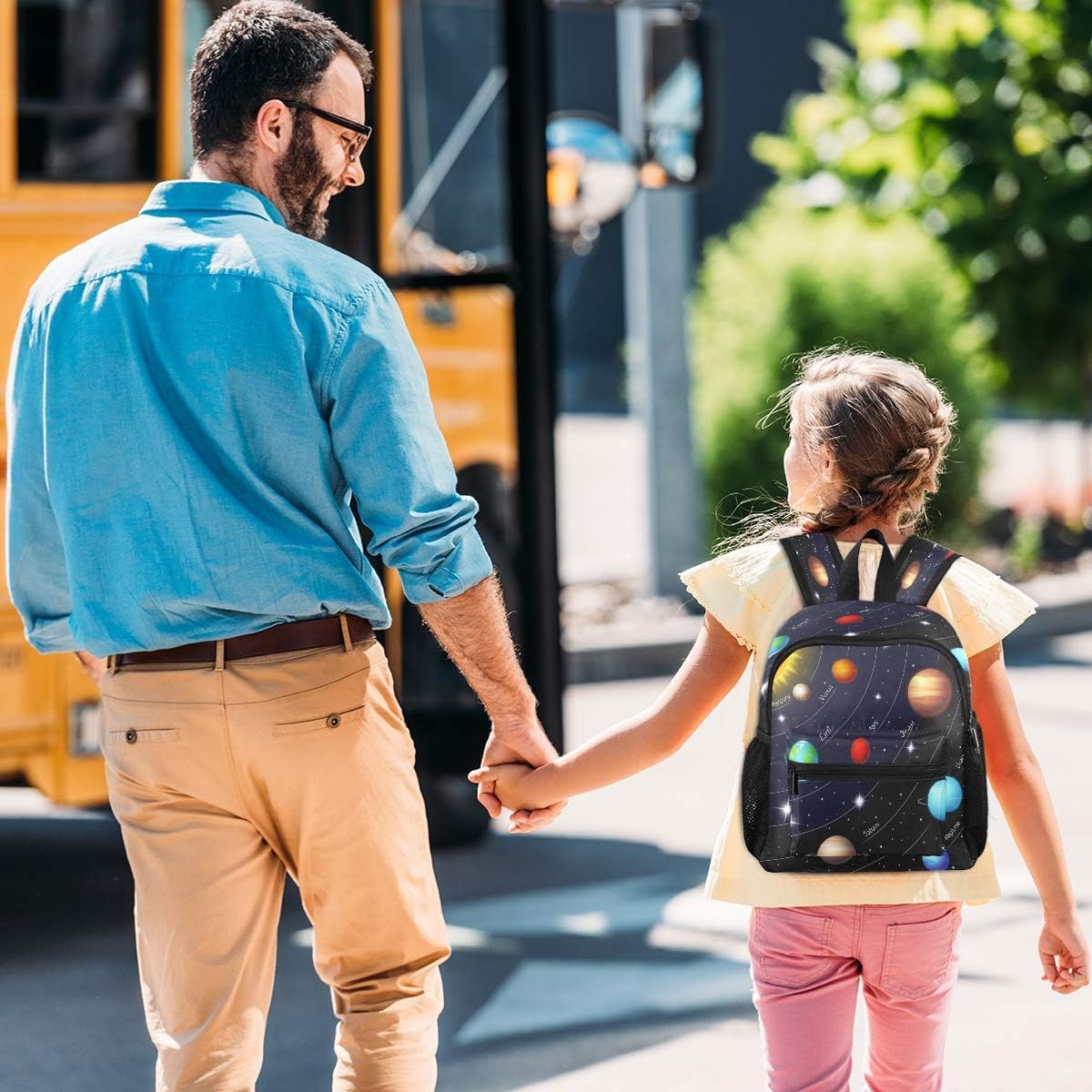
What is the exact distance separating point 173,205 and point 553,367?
276cm

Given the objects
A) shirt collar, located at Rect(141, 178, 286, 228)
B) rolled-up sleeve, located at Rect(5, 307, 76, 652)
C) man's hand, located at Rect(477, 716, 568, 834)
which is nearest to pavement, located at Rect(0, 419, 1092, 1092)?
man's hand, located at Rect(477, 716, 568, 834)

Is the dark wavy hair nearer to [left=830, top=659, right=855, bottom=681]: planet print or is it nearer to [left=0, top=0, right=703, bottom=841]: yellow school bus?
[left=830, top=659, right=855, bottom=681]: planet print

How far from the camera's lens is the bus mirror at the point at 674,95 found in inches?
250

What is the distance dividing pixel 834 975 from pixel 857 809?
23 cm

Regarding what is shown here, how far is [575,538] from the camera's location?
50.0 ft

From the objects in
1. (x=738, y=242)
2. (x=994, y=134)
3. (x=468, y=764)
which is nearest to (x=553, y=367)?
(x=468, y=764)

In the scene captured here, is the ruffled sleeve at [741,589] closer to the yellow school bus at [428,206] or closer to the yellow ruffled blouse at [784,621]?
the yellow ruffled blouse at [784,621]

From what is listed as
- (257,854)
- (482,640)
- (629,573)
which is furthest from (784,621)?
(629,573)

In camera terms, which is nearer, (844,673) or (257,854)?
(844,673)

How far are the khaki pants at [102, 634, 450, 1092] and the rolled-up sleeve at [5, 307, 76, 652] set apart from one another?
216 mm

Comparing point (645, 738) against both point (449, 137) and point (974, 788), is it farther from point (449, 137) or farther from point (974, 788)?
point (449, 137)

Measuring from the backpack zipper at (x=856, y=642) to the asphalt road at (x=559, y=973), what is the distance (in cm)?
164

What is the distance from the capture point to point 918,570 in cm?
240

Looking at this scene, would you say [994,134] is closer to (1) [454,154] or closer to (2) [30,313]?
(1) [454,154]
